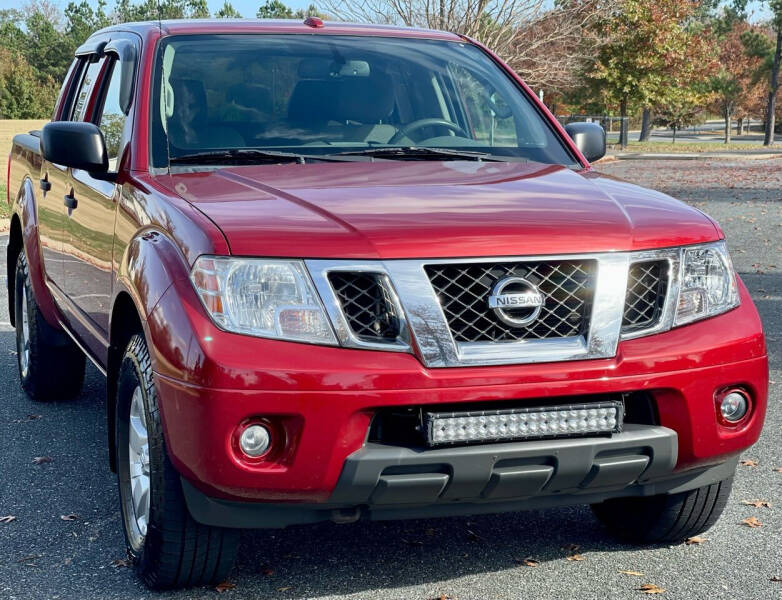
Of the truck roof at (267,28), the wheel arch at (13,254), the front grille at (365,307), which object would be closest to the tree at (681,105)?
the wheel arch at (13,254)

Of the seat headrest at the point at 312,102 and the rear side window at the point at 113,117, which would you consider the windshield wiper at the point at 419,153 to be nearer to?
the seat headrest at the point at 312,102

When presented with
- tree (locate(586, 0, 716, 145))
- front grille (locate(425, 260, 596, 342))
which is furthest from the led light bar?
tree (locate(586, 0, 716, 145))

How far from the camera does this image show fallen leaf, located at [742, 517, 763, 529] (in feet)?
14.5

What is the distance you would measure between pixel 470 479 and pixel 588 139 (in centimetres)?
226

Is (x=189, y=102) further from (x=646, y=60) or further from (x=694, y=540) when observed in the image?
(x=646, y=60)

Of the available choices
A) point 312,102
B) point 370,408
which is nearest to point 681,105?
point 312,102

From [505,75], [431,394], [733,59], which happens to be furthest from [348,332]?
[733,59]

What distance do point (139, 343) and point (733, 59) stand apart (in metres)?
75.8

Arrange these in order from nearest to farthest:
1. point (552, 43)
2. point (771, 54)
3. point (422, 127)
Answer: point (422, 127)
point (552, 43)
point (771, 54)

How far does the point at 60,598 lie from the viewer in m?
3.75

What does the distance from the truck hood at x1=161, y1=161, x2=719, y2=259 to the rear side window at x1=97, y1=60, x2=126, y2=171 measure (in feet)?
2.07

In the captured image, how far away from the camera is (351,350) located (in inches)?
127

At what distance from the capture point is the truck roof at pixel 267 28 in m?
4.94

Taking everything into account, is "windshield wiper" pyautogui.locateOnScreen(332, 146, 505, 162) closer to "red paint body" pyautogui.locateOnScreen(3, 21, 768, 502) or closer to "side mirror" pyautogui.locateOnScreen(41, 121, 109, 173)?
"red paint body" pyautogui.locateOnScreen(3, 21, 768, 502)
